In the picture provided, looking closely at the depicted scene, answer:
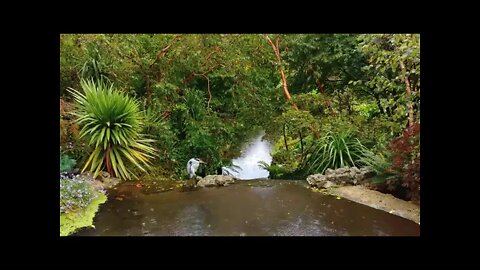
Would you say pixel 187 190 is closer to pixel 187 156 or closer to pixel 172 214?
pixel 172 214

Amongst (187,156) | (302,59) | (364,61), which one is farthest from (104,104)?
(364,61)

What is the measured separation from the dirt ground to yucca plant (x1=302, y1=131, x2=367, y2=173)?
89 cm

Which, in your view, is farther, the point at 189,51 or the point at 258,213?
the point at 189,51

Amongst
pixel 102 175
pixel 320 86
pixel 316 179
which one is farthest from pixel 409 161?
pixel 102 175

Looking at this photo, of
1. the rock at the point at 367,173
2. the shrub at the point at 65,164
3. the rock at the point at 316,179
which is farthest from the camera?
the rock at the point at 316,179

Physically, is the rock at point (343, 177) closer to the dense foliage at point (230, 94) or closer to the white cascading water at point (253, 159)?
the dense foliage at point (230, 94)

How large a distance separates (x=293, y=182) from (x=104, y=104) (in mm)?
2934

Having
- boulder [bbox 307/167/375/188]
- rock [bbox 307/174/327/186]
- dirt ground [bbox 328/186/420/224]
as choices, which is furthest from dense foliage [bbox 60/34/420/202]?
dirt ground [bbox 328/186/420/224]

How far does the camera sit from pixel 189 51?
7102 mm

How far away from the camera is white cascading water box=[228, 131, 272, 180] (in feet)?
28.0

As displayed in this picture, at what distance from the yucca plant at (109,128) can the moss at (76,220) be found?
1.45 m

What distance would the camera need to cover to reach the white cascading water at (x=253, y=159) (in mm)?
8539

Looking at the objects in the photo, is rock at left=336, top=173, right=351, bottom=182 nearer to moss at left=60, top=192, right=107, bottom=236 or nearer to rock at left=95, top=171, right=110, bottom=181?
moss at left=60, top=192, right=107, bottom=236

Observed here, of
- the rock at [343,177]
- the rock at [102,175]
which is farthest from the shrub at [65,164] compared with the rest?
the rock at [343,177]
